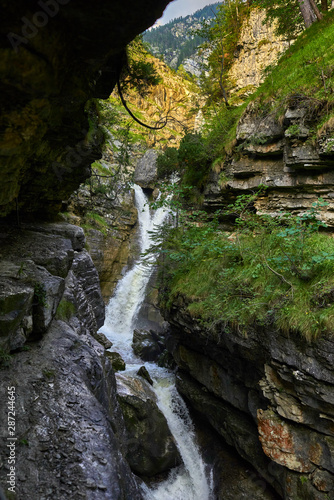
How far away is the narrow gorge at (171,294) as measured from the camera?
2.15m

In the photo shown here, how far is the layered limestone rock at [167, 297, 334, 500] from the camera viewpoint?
4.72 metres

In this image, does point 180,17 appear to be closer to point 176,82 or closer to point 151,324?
point 176,82

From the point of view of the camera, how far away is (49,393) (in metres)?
3.16

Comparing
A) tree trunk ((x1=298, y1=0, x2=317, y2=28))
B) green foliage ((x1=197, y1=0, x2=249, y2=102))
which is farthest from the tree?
green foliage ((x1=197, y1=0, x2=249, y2=102))

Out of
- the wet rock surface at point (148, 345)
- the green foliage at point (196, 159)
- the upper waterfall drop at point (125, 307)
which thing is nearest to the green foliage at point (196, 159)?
the green foliage at point (196, 159)

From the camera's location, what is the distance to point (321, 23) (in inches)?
334

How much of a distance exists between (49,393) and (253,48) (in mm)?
22637

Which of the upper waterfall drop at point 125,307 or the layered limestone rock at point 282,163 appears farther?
the upper waterfall drop at point 125,307

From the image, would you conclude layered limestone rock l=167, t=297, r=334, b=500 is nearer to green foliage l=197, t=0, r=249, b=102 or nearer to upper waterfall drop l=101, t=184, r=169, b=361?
upper waterfall drop l=101, t=184, r=169, b=361

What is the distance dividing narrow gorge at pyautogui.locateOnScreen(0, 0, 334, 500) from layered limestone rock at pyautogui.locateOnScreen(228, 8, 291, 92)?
5.57m

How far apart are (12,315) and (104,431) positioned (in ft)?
6.07

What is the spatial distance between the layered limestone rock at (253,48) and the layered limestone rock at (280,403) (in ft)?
57.0

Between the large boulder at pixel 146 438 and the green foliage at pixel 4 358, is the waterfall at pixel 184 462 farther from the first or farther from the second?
the green foliage at pixel 4 358

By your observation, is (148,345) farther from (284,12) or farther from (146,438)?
(284,12)
